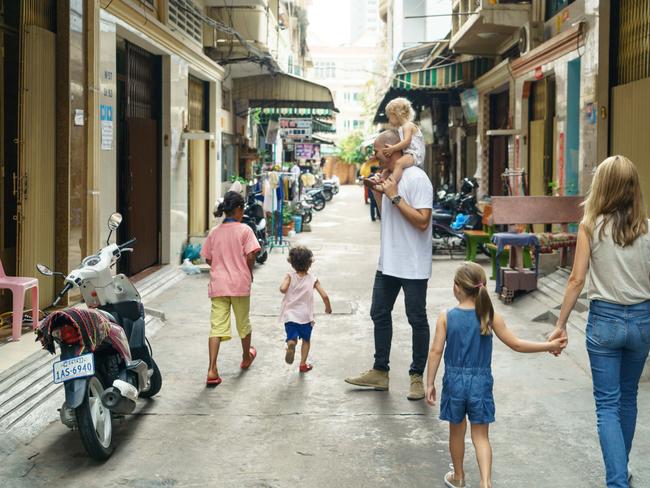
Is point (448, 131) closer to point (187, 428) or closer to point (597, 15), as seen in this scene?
point (597, 15)

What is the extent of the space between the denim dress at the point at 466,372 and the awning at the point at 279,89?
1714cm

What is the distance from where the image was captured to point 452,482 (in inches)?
175

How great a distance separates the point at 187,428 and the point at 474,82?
52.8 ft

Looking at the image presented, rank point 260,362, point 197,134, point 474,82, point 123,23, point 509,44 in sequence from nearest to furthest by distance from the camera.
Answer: point 260,362
point 123,23
point 197,134
point 509,44
point 474,82

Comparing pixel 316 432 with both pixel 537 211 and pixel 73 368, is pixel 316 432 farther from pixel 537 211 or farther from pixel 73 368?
pixel 537 211

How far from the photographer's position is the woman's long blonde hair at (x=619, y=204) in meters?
4.22

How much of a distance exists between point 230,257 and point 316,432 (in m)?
1.90

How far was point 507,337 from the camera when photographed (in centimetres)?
430

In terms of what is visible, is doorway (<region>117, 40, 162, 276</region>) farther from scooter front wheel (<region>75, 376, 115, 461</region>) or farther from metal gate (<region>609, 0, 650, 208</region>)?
scooter front wheel (<region>75, 376, 115, 461</region>)

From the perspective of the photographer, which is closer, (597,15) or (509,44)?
(597,15)

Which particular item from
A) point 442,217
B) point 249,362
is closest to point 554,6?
point 442,217

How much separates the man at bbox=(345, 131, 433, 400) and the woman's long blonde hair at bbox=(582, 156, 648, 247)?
1865 millimetres

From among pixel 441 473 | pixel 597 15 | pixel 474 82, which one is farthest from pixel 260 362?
pixel 474 82

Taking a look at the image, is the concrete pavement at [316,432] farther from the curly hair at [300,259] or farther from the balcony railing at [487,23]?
the balcony railing at [487,23]
